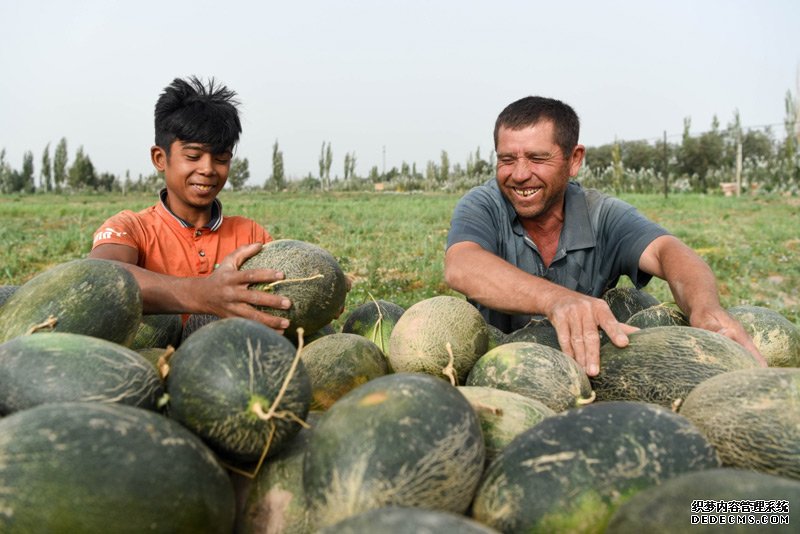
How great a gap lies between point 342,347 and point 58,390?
117 cm

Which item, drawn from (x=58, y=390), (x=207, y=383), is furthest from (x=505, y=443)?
(x=58, y=390)

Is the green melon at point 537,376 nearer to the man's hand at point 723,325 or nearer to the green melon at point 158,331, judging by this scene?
the man's hand at point 723,325

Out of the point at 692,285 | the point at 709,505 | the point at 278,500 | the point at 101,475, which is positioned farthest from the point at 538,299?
the point at 101,475

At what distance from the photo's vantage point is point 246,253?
285 centimetres

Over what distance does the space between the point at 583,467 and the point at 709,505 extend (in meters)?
0.32

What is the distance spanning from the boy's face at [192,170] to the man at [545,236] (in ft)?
4.66

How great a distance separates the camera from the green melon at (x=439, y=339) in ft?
8.61

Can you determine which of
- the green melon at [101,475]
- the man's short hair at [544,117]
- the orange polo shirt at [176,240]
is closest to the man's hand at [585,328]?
the man's short hair at [544,117]

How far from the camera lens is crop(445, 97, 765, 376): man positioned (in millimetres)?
3348

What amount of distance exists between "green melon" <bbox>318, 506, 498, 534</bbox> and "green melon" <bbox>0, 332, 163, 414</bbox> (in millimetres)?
782

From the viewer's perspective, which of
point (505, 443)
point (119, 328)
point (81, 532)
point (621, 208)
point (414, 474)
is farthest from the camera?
point (621, 208)

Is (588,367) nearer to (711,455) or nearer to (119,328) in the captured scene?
(711,455)

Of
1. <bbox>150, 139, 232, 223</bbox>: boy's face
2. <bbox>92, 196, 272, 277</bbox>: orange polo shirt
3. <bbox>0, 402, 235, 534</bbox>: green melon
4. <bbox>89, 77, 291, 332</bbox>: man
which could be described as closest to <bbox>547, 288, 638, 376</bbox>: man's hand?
<bbox>0, 402, 235, 534</bbox>: green melon

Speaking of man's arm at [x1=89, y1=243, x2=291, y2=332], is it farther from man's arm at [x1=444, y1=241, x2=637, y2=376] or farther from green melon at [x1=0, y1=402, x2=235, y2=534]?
green melon at [x1=0, y1=402, x2=235, y2=534]
